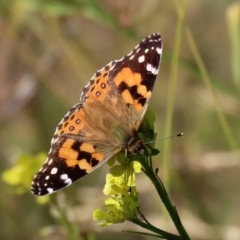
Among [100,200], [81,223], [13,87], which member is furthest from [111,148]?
[13,87]

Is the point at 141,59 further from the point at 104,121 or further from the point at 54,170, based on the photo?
the point at 54,170

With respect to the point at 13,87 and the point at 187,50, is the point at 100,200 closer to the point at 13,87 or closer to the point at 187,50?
the point at 13,87

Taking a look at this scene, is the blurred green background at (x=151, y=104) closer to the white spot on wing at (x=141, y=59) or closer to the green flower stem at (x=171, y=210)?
the white spot on wing at (x=141, y=59)

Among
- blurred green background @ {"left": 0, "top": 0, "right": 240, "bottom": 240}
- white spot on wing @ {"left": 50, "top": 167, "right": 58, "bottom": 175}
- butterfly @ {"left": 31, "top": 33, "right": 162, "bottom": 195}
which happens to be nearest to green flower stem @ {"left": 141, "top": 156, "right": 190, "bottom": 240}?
butterfly @ {"left": 31, "top": 33, "right": 162, "bottom": 195}

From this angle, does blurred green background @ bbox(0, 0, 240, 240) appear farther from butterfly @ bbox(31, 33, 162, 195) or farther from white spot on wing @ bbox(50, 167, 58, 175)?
white spot on wing @ bbox(50, 167, 58, 175)

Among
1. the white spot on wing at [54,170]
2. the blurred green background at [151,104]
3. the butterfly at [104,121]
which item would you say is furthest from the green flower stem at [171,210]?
the blurred green background at [151,104]

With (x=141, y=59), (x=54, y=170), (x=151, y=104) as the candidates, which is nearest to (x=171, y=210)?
(x=54, y=170)

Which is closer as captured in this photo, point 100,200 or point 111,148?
point 111,148
